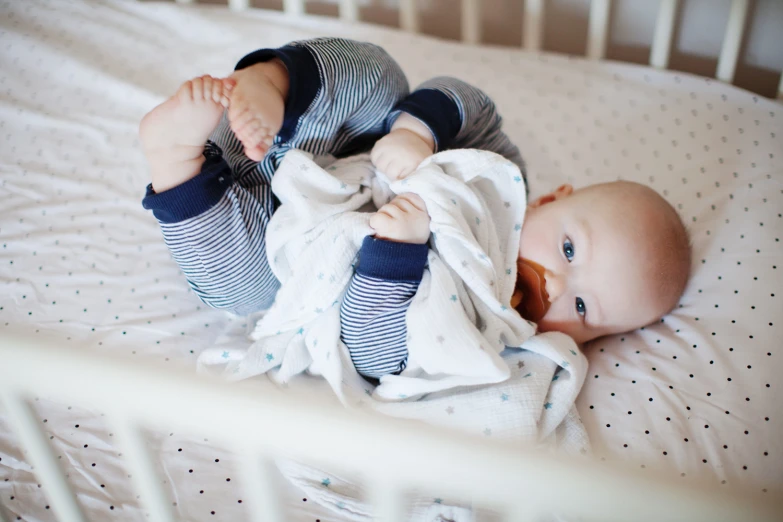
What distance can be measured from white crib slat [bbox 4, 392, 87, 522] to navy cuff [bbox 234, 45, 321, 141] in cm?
45

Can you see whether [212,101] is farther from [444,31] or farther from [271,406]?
[444,31]

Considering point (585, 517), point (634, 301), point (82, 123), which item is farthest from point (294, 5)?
point (585, 517)

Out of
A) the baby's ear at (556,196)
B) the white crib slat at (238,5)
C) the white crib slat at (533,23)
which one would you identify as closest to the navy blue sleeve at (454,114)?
the baby's ear at (556,196)

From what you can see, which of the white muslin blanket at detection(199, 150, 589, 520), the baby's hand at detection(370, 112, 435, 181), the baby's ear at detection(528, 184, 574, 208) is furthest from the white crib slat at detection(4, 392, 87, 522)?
the baby's ear at detection(528, 184, 574, 208)

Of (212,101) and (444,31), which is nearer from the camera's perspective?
(212,101)

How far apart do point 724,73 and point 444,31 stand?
616 mm

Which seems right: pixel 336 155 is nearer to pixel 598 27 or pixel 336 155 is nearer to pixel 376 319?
pixel 376 319

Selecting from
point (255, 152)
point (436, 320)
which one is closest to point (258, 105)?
point (255, 152)

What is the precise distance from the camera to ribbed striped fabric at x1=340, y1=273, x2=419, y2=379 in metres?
0.74

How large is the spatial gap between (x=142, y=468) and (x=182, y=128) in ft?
1.29

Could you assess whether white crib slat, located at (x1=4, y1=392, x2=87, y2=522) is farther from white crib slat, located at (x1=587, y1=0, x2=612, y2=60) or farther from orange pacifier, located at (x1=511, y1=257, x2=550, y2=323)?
white crib slat, located at (x1=587, y1=0, x2=612, y2=60)

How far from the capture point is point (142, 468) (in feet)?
1.37

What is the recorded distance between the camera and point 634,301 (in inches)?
30.6

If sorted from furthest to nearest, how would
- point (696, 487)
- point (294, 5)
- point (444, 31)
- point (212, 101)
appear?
point (444, 31), point (294, 5), point (212, 101), point (696, 487)
